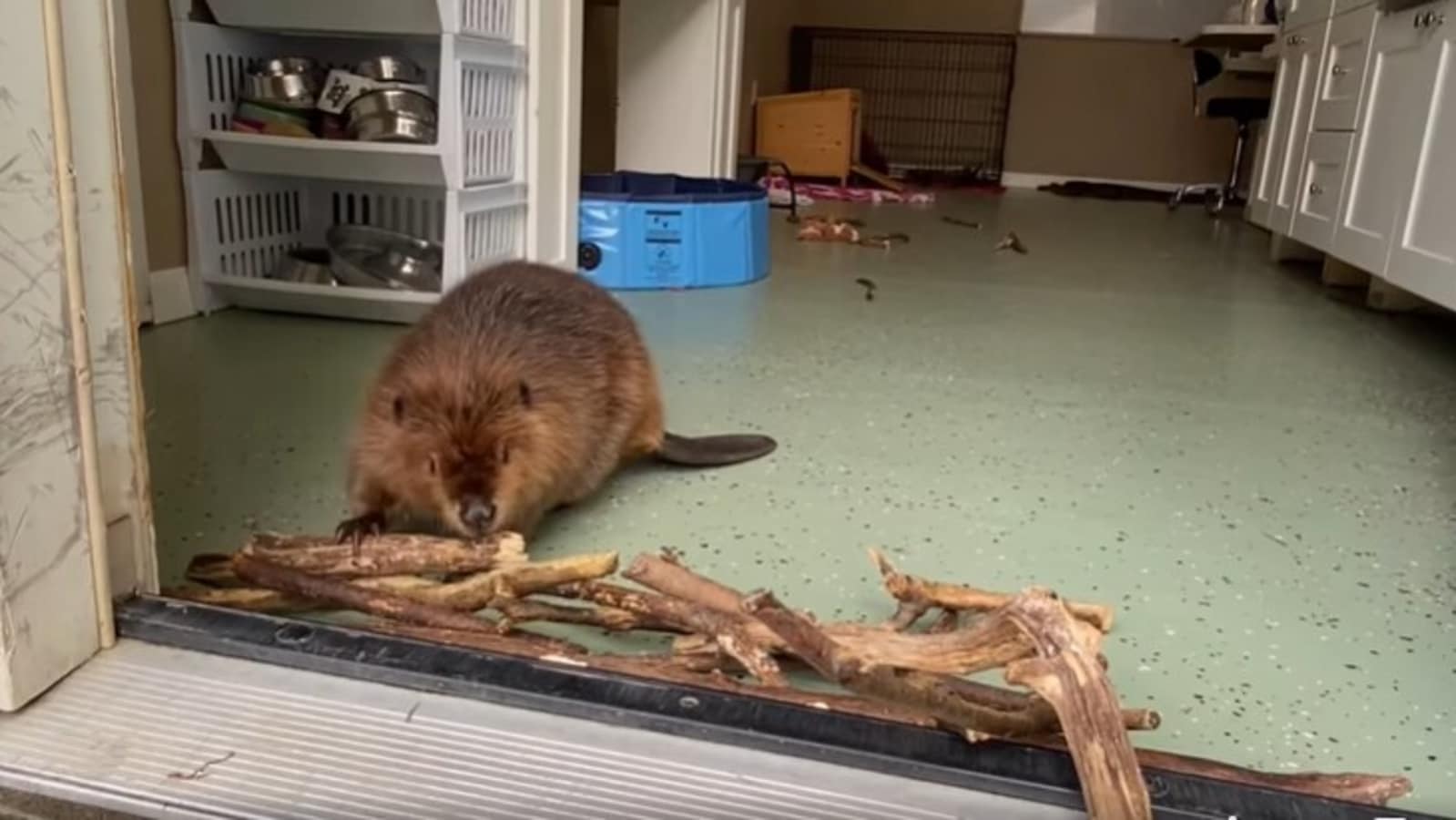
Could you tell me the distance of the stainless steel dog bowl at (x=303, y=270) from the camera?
2.32 metres

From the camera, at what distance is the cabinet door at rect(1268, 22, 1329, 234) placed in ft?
12.9

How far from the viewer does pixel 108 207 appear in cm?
80

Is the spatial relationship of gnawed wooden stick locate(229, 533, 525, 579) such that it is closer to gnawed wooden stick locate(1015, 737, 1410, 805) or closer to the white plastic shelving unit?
gnawed wooden stick locate(1015, 737, 1410, 805)

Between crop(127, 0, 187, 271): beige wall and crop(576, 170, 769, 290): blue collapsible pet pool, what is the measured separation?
0.95 m

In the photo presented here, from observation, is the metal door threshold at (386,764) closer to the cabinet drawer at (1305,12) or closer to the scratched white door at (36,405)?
the scratched white door at (36,405)

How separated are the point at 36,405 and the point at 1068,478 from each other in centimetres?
123

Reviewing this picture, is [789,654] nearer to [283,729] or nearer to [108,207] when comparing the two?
[283,729]

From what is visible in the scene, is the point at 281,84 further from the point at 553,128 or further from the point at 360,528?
the point at 360,528

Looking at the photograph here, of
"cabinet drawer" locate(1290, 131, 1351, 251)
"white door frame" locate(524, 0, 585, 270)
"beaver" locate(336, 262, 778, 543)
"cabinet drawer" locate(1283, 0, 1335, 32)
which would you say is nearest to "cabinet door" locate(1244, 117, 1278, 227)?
"cabinet drawer" locate(1283, 0, 1335, 32)

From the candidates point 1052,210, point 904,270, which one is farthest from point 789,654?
point 1052,210

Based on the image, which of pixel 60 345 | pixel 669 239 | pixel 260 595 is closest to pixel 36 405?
pixel 60 345

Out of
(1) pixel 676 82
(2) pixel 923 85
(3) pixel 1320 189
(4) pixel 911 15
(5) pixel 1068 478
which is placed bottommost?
(5) pixel 1068 478

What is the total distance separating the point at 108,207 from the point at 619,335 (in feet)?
2.46

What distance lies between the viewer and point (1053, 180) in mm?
8297
